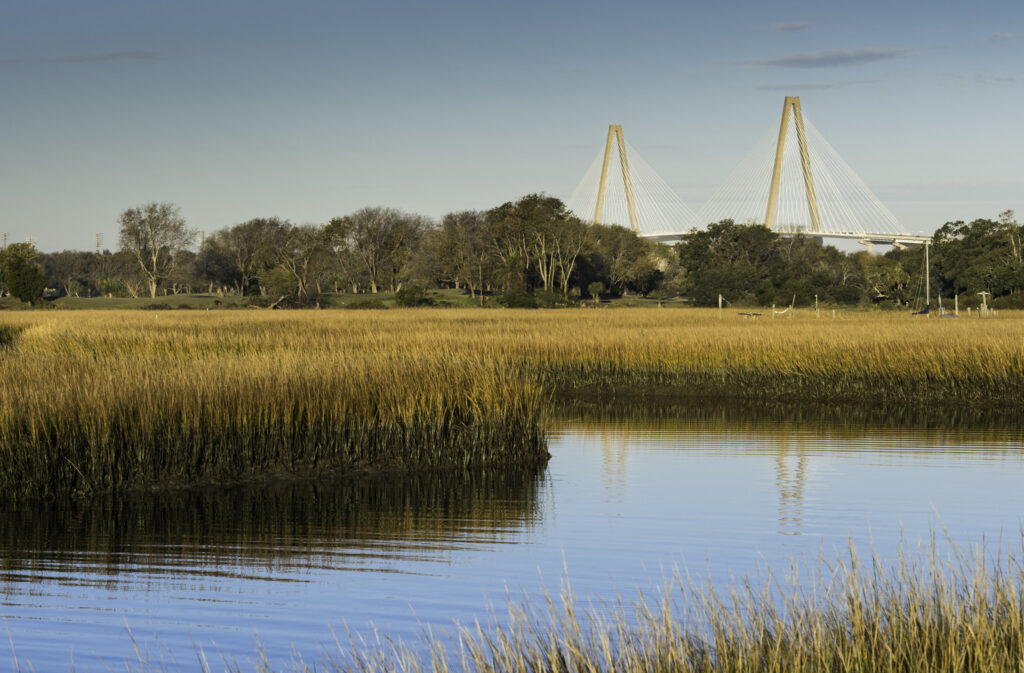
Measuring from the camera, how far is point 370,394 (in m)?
15.3

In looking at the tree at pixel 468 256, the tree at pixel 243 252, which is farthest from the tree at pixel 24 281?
the tree at pixel 468 256

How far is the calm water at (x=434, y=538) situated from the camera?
781 centimetres

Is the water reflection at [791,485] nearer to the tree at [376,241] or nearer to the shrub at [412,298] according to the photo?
the shrub at [412,298]

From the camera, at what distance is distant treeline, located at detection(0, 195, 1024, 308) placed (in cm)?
7681

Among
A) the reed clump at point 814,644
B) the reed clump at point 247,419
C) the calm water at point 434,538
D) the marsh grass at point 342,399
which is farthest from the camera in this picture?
the marsh grass at point 342,399

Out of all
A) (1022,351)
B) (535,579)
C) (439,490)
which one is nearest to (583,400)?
(1022,351)

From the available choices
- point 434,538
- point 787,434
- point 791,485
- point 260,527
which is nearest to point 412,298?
point 787,434

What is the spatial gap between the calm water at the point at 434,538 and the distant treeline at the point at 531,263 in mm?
51887

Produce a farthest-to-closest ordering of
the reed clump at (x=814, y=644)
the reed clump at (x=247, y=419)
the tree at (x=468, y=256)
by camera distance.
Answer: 1. the tree at (x=468, y=256)
2. the reed clump at (x=247, y=419)
3. the reed clump at (x=814, y=644)

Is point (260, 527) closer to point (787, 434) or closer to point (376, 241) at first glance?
point (787, 434)

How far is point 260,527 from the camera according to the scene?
11242 millimetres

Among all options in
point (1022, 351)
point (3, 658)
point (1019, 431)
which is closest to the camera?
point (3, 658)

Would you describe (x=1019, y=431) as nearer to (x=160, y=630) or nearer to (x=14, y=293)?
(x=160, y=630)

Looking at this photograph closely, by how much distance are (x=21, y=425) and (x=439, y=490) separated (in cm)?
Result: 449
